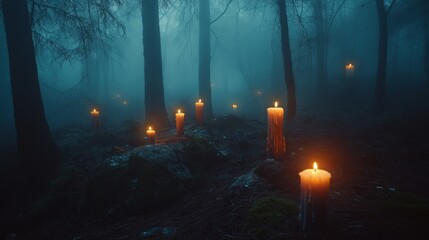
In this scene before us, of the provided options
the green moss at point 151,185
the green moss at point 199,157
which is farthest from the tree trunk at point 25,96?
the green moss at point 199,157

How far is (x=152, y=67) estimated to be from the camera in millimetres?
10344

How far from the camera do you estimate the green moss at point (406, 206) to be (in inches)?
108

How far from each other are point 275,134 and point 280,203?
2006 mm

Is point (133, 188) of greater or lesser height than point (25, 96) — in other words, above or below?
below

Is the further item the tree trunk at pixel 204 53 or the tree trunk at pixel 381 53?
the tree trunk at pixel 204 53

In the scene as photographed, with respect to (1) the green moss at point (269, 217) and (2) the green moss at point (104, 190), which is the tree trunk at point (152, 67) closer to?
(2) the green moss at point (104, 190)

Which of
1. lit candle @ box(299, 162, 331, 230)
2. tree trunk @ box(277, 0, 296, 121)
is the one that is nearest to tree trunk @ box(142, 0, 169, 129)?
tree trunk @ box(277, 0, 296, 121)


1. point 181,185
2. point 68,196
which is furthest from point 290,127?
point 68,196

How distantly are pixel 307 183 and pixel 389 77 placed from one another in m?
34.5

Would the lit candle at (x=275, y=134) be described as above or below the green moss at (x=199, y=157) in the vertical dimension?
above

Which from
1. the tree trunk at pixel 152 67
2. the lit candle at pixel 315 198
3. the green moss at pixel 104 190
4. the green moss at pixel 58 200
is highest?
the tree trunk at pixel 152 67

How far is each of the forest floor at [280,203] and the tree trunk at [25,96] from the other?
3.64ft

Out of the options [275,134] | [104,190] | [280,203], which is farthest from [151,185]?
[275,134]

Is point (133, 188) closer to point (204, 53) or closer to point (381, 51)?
point (204, 53)
